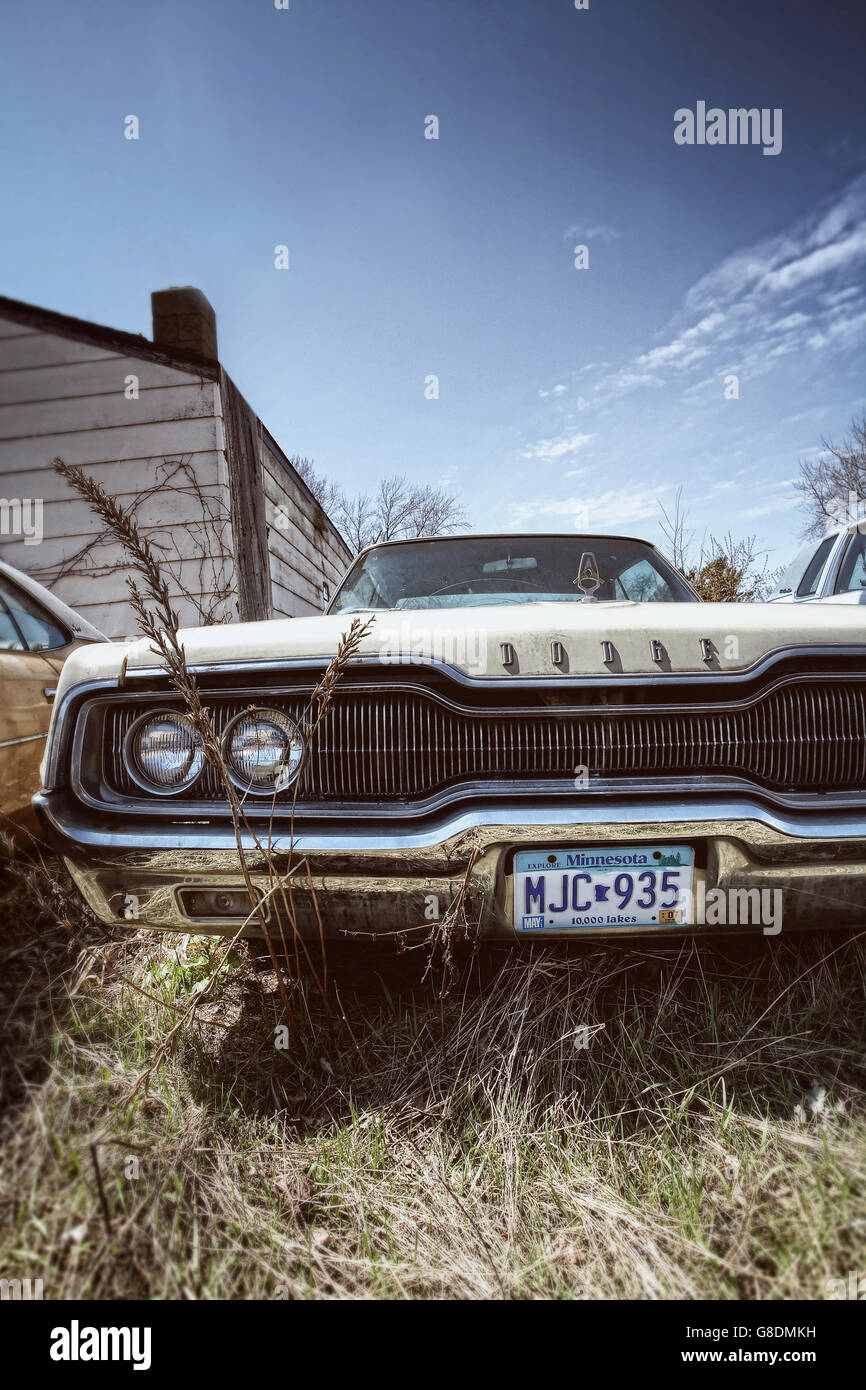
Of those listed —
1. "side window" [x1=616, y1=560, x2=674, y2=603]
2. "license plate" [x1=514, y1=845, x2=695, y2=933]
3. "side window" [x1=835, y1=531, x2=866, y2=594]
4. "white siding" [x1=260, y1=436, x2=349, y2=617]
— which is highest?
"white siding" [x1=260, y1=436, x2=349, y2=617]

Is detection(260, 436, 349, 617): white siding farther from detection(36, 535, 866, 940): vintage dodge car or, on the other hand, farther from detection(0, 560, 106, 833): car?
detection(36, 535, 866, 940): vintage dodge car

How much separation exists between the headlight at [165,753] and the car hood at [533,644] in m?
0.15

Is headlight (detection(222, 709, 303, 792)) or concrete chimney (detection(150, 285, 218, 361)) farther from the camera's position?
concrete chimney (detection(150, 285, 218, 361))

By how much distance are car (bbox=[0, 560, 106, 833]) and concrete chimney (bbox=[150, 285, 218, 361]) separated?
405 cm

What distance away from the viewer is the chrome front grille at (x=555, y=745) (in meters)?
1.43

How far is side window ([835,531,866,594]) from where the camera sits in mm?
6434

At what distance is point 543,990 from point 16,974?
5.14ft

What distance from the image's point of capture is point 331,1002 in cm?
166

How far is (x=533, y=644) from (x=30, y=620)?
2.40 m

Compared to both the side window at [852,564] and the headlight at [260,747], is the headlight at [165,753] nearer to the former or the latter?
the headlight at [260,747]

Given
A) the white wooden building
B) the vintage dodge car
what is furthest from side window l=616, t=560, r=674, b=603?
the white wooden building

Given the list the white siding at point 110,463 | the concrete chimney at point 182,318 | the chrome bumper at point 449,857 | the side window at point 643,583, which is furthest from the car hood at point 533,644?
the concrete chimney at point 182,318

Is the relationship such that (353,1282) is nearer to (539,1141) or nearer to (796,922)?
(539,1141)

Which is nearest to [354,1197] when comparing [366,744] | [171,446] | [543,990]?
[543,990]
